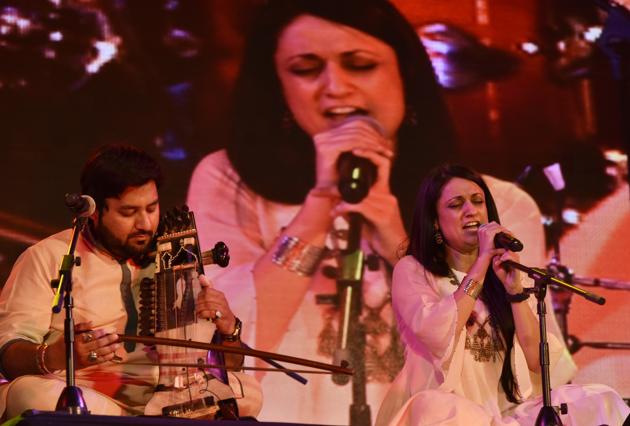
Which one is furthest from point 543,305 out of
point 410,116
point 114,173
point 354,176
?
point 410,116

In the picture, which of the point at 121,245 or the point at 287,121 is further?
the point at 287,121

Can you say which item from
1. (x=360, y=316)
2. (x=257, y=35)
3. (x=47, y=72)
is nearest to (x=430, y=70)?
(x=257, y=35)

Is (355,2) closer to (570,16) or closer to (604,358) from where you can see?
(570,16)

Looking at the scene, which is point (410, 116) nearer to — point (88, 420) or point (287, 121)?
point (287, 121)

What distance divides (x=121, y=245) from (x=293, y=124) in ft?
5.88

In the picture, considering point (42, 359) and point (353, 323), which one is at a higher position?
point (353, 323)

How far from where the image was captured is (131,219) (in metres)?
4.62

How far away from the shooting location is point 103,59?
6.02 m

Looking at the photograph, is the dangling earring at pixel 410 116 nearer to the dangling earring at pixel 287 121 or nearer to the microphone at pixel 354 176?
the microphone at pixel 354 176

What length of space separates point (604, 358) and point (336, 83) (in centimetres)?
198

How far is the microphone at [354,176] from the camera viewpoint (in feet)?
20.4

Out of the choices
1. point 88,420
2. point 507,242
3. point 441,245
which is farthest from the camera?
point 441,245

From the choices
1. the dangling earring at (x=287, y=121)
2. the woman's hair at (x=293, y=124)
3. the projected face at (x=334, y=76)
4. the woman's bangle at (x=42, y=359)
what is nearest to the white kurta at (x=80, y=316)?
the woman's bangle at (x=42, y=359)

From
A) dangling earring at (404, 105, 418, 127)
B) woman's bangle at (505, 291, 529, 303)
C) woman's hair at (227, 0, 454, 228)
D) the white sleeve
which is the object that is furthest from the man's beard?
dangling earring at (404, 105, 418, 127)
